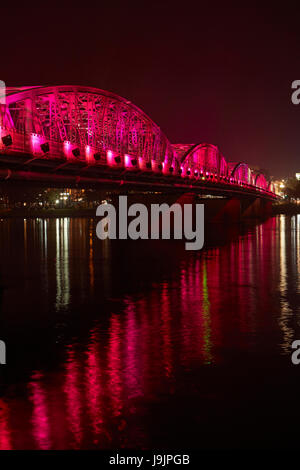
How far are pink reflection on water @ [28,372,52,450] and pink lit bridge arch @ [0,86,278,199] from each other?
19.4 meters

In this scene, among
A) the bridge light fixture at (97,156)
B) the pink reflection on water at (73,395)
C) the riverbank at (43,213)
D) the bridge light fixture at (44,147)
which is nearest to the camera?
the pink reflection on water at (73,395)

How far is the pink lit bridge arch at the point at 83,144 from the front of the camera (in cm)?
3703

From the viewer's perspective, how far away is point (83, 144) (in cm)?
5647

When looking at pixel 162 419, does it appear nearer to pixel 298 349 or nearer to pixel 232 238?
pixel 298 349

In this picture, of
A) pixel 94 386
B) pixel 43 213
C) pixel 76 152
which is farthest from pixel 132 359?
pixel 43 213

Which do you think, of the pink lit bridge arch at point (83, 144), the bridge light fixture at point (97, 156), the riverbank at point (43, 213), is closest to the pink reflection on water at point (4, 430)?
the pink lit bridge arch at point (83, 144)

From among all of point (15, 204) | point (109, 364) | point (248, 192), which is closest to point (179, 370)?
point (109, 364)

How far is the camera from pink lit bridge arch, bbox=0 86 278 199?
37.0 metres

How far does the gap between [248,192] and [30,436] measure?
355 feet

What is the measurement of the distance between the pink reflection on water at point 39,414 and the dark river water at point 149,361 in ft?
0.07

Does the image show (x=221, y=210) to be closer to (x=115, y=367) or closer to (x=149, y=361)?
(x=149, y=361)

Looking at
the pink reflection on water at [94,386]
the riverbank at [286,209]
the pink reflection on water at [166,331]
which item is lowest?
the pink reflection on water at [94,386]

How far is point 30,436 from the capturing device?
41.9 feet

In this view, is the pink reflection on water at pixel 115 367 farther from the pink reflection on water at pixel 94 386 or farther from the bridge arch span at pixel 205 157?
the bridge arch span at pixel 205 157
